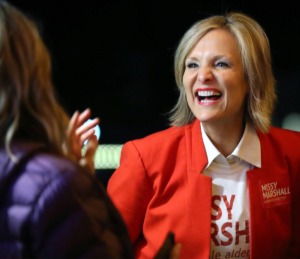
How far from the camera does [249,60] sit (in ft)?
6.42

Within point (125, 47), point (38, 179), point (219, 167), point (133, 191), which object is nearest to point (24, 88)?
point (38, 179)

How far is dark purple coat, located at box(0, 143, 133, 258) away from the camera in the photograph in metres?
1.02

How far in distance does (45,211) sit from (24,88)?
213mm

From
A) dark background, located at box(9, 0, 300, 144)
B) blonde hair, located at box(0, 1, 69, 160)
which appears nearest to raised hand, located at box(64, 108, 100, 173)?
blonde hair, located at box(0, 1, 69, 160)

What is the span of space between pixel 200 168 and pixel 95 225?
867mm

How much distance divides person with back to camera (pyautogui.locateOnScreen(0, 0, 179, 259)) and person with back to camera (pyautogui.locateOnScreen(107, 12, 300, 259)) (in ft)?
2.46

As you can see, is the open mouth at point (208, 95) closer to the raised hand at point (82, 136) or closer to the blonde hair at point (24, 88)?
the raised hand at point (82, 136)

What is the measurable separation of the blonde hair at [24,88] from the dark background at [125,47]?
6.73 ft

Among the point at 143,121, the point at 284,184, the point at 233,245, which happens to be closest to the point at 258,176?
the point at 284,184

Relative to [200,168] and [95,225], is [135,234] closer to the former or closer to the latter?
[200,168]

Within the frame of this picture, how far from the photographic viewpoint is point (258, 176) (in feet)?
6.26

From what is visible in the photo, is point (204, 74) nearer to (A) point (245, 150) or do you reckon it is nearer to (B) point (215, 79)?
(B) point (215, 79)

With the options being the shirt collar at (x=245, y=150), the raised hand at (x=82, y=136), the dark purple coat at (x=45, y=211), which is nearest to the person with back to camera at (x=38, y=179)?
the dark purple coat at (x=45, y=211)

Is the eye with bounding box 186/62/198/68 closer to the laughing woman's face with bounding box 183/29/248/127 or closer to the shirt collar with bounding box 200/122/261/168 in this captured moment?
the laughing woman's face with bounding box 183/29/248/127
